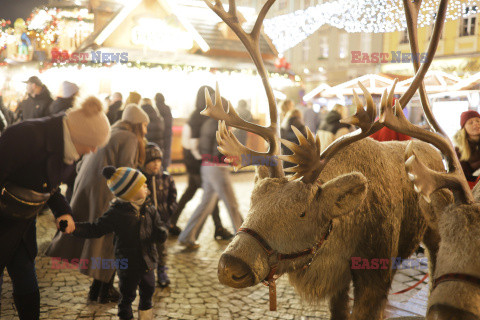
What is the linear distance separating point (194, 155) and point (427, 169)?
4274 mm

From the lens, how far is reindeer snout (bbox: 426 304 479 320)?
1.67 metres

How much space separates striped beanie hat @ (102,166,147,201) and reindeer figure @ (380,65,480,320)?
82.2 inches

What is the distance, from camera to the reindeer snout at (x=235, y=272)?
215cm

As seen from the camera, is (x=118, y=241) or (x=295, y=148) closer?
(x=295, y=148)

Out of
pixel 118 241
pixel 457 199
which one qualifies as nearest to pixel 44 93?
pixel 118 241

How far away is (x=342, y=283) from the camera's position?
2.74 m

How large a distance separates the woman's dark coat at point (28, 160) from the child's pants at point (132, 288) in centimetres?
86

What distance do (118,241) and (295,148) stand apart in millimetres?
1819

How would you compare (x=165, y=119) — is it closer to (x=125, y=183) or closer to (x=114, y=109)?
(x=114, y=109)

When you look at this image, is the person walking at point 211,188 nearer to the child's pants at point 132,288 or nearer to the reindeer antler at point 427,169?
the child's pants at point 132,288

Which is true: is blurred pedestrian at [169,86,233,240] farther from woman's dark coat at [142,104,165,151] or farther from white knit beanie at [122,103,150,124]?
woman's dark coat at [142,104,165,151]

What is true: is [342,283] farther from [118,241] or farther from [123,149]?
[123,149]

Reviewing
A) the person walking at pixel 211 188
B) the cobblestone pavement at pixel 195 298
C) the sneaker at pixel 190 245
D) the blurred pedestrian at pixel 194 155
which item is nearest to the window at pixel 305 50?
the blurred pedestrian at pixel 194 155

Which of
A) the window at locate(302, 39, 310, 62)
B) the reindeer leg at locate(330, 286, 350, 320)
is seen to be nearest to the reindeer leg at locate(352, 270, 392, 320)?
the reindeer leg at locate(330, 286, 350, 320)
